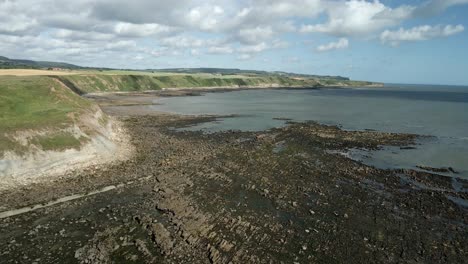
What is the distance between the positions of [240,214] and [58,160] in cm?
2051

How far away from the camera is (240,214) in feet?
85.0

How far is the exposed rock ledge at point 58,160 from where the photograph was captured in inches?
1211

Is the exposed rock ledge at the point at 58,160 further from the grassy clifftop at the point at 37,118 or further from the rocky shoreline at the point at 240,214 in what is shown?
the rocky shoreline at the point at 240,214

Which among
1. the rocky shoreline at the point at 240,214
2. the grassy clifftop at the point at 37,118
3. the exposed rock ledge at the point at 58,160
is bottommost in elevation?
the rocky shoreline at the point at 240,214

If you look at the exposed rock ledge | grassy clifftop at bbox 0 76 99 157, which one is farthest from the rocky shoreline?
grassy clifftop at bbox 0 76 99 157

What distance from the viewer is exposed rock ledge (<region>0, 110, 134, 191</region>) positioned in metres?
30.7

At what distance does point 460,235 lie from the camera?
23.5 m

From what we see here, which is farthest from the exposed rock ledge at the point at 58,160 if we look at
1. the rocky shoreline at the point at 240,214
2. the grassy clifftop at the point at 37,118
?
the rocky shoreline at the point at 240,214

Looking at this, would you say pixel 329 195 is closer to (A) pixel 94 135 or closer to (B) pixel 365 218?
(B) pixel 365 218

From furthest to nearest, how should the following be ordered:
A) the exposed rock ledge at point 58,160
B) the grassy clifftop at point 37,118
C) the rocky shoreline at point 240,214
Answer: the grassy clifftop at point 37,118 < the exposed rock ledge at point 58,160 < the rocky shoreline at point 240,214

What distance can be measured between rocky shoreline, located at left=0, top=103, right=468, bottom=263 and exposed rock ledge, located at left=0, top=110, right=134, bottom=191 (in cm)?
163

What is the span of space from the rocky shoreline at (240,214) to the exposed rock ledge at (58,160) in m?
1.63

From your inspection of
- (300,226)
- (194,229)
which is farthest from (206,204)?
(300,226)

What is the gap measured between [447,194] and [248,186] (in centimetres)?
1862
